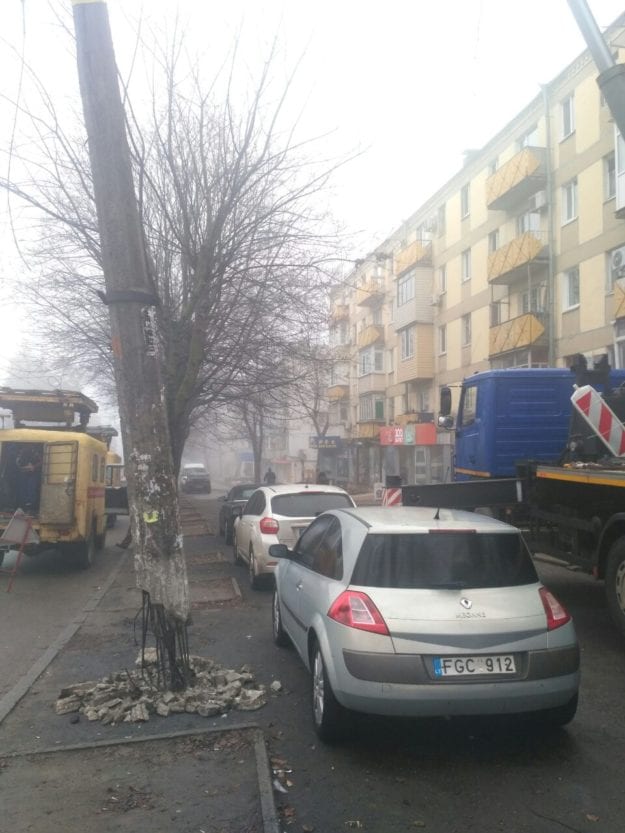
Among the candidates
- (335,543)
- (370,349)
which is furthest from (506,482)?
(370,349)

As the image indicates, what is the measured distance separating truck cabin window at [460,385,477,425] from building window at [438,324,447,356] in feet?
74.2

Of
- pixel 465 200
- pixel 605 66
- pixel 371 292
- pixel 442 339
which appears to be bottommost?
pixel 371 292

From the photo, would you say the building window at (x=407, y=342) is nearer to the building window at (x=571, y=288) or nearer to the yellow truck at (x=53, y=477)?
the building window at (x=571, y=288)

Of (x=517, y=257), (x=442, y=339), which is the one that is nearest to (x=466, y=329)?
(x=442, y=339)

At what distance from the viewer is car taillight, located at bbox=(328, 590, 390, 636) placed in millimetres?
4254

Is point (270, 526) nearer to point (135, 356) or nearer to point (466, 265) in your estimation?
point (135, 356)

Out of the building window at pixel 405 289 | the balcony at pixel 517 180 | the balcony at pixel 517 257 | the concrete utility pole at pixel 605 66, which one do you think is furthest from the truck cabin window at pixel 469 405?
the building window at pixel 405 289

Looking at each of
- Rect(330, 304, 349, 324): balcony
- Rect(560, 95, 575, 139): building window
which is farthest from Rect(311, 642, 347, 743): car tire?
Rect(560, 95, 575, 139): building window

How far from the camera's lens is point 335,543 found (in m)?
5.22

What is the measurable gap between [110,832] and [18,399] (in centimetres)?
1315

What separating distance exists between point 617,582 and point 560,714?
2.42 metres

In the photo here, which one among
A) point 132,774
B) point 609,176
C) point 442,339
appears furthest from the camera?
point 442,339

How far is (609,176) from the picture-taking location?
21859mm

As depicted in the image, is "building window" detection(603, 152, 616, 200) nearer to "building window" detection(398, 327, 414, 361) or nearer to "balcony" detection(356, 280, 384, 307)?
"balcony" detection(356, 280, 384, 307)
